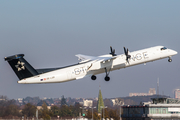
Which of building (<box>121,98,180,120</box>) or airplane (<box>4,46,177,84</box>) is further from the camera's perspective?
building (<box>121,98,180,120</box>)

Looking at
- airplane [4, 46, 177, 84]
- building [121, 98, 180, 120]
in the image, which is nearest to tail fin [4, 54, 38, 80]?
airplane [4, 46, 177, 84]

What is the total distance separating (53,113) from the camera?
75.6 m

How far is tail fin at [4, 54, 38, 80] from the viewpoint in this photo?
44000 mm

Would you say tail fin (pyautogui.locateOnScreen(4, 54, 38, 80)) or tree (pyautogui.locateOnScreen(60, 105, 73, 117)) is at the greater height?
tail fin (pyautogui.locateOnScreen(4, 54, 38, 80))

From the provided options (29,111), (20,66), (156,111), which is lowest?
(156,111)

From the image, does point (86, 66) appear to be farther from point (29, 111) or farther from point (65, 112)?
point (65, 112)

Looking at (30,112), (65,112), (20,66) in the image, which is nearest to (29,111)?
(30,112)

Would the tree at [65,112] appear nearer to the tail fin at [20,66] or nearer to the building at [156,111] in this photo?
the building at [156,111]

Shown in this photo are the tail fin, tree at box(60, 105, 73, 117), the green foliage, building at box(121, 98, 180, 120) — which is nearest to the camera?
the tail fin

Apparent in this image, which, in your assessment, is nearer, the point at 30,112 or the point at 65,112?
the point at 30,112

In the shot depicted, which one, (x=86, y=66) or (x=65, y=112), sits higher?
(x=86, y=66)

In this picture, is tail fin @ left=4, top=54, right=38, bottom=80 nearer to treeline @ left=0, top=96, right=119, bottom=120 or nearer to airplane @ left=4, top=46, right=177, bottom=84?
airplane @ left=4, top=46, right=177, bottom=84

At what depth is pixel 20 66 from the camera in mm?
44750

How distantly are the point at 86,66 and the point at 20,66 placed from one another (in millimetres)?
9950
